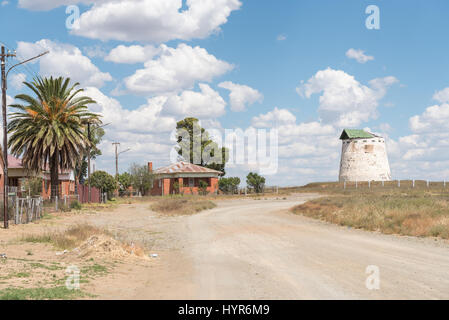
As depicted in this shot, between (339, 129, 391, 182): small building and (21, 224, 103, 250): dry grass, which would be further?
(339, 129, 391, 182): small building

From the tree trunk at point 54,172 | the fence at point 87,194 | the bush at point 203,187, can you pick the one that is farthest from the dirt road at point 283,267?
the bush at point 203,187

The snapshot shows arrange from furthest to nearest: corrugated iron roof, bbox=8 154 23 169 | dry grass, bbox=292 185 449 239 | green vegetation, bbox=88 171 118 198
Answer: green vegetation, bbox=88 171 118 198 → corrugated iron roof, bbox=8 154 23 169 → dry grass, bbox=292 185 449 239

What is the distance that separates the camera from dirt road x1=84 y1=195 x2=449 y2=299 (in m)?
9.19

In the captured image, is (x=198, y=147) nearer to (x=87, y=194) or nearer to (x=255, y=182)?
(x=255, y=182)

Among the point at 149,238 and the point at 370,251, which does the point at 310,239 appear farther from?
the point at 149,238

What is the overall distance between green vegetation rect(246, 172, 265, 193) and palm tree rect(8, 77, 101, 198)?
3561cm

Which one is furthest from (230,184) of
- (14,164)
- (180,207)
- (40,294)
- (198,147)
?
(40,294)

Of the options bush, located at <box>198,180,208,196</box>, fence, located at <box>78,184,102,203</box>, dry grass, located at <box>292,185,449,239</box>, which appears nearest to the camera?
dry grass, located at <box>292,185,449,239</box>
